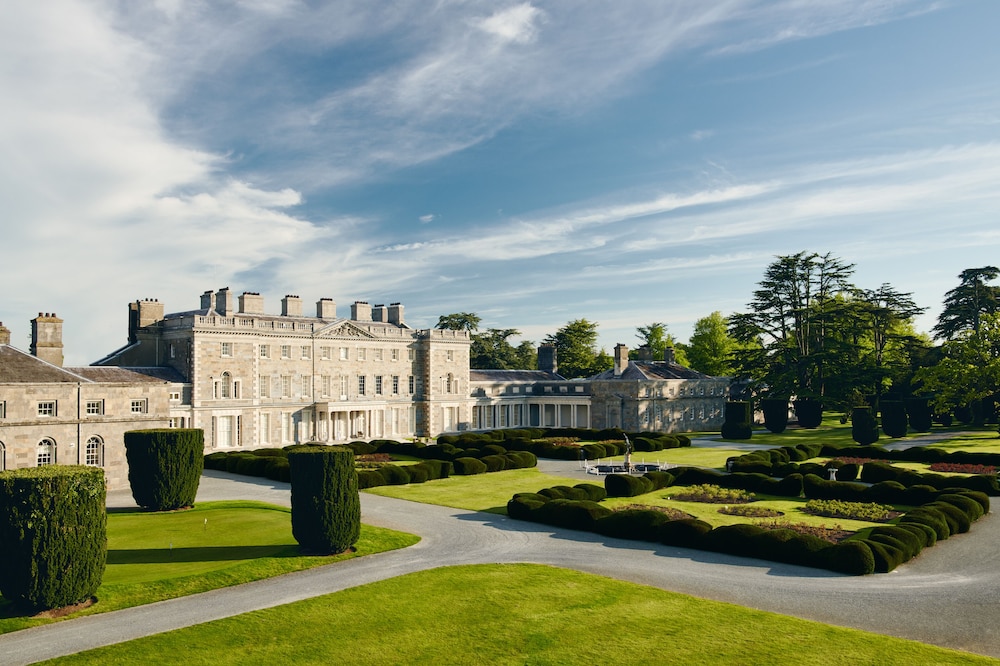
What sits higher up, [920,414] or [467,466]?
[920,414]

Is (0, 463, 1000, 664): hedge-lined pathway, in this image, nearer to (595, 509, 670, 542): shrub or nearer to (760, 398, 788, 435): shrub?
(595, 509, 670, 542): shrub

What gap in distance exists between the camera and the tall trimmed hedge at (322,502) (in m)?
25.2

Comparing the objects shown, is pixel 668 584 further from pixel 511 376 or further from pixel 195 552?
pixel 511 376

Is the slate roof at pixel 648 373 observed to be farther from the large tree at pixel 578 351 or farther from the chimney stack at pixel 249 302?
the chimney stack at pixel 249 302

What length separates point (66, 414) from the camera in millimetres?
38719

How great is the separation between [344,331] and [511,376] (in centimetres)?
2359

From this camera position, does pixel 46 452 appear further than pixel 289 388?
No

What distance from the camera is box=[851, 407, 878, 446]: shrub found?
2408 inches

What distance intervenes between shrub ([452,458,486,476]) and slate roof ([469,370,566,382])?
111 ft

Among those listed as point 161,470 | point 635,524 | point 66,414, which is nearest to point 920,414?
point 635,524

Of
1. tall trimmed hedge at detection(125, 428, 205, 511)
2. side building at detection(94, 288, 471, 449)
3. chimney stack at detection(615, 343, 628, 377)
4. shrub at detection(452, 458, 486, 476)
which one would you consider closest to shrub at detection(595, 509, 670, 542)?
shrub at detection(452, 458, 486, 476)

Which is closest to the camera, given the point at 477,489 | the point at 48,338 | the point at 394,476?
the point at 477,489

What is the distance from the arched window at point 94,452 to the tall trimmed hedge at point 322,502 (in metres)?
20.1

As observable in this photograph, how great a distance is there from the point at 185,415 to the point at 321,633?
42.0 metres
